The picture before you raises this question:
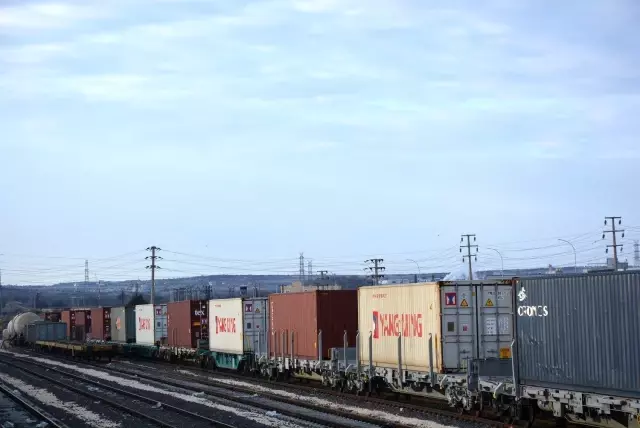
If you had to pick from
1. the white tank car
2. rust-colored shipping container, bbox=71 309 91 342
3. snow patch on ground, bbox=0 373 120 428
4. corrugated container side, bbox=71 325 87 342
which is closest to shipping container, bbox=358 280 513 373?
snow patch on ground, bbox=0 373 120 428

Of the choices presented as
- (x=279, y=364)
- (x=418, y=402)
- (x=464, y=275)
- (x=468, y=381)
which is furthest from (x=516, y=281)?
(x=464, y=275)

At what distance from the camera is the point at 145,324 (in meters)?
57.6

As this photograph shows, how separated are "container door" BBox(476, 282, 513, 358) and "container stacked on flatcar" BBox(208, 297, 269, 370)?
15.9 meters

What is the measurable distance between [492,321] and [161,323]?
113 feet

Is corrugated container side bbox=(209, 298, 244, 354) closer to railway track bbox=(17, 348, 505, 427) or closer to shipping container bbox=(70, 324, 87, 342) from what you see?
railway track bbox=(17, 348, 505, 427)

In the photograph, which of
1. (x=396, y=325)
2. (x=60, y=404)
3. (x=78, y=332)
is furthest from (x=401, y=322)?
(x=78, y=332)

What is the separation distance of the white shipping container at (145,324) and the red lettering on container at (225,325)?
12.5 meters

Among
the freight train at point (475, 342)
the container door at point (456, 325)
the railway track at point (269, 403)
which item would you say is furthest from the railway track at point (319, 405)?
the container door at point (456, 325)

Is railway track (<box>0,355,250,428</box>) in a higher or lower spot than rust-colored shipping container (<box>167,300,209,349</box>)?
lower

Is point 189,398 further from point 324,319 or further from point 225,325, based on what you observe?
point 225,325

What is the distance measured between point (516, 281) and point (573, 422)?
340cm

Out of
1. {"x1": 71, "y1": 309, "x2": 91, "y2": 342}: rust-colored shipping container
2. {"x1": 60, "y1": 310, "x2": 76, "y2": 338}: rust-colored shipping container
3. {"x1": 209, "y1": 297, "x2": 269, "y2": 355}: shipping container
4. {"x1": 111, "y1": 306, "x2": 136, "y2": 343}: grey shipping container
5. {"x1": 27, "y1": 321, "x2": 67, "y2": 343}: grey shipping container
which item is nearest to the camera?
{"x1": 209, "y1": 297, "x2": 269, "y2": 355}: shipping container

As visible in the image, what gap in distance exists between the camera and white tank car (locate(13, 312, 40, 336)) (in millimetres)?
81375

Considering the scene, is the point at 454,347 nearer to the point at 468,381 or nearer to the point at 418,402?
the point at 468,381
